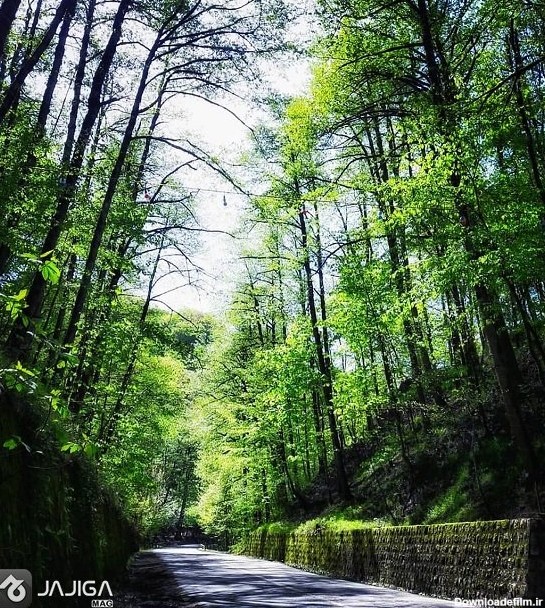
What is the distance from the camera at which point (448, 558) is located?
8.48 meters

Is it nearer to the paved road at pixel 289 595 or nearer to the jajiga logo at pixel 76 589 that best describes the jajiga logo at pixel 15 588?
the jajiga logo at pixel 76 589

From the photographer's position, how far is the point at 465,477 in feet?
40.1

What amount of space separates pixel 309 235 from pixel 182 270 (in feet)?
25.4

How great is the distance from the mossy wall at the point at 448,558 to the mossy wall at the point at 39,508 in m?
5.50

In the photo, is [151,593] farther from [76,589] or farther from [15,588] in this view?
[15,588]

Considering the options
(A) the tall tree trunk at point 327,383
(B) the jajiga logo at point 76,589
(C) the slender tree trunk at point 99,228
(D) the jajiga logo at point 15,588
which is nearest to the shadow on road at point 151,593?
(B) the jajiga logo at point 76,589

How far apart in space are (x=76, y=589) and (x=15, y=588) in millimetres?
2548

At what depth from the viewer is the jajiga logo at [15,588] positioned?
3.92 m

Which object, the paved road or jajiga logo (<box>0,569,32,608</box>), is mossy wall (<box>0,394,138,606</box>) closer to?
jajiga logo (<box>0,569,32,608</box>)

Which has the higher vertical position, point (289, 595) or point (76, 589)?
point (76, 589)

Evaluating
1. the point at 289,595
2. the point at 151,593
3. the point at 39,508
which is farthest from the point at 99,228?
the point at 289,595

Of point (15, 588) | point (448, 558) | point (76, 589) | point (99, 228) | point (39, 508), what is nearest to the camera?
point (15, 588)

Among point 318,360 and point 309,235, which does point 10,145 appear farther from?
point 318,360

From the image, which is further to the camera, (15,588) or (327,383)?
(327,383)
